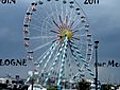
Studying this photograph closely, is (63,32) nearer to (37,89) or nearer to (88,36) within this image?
(88,36)

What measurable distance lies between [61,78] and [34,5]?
401 inches

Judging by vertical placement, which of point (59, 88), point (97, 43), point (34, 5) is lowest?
point (59, 88)

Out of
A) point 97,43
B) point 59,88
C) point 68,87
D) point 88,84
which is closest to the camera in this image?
point 97,43

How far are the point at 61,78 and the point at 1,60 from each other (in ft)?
26.4

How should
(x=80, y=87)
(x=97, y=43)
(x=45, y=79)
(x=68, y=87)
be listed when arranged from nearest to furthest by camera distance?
(x=97, y=43)
(x=45, y=79)
(x=68, y=87)
(x=80, y=87)

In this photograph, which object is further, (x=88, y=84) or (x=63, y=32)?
(x=88, y=84)

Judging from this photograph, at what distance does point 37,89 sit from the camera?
322 feet

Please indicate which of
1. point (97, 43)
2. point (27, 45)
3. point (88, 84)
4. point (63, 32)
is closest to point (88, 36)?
point (63, 32)

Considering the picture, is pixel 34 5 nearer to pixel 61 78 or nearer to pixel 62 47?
pixel 62 47

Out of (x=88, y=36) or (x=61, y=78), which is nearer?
(x=61, y=78)

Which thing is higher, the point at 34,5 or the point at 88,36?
the point at 34,5

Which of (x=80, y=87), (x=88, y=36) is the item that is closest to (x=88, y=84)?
(x=80, y=87)

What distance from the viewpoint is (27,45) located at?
55.8 m

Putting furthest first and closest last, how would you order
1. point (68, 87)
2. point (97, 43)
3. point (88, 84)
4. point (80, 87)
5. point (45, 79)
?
point (88, 84) < point (80, 87) < point (68, 87) < point (45, 79) < point (97, 43)
